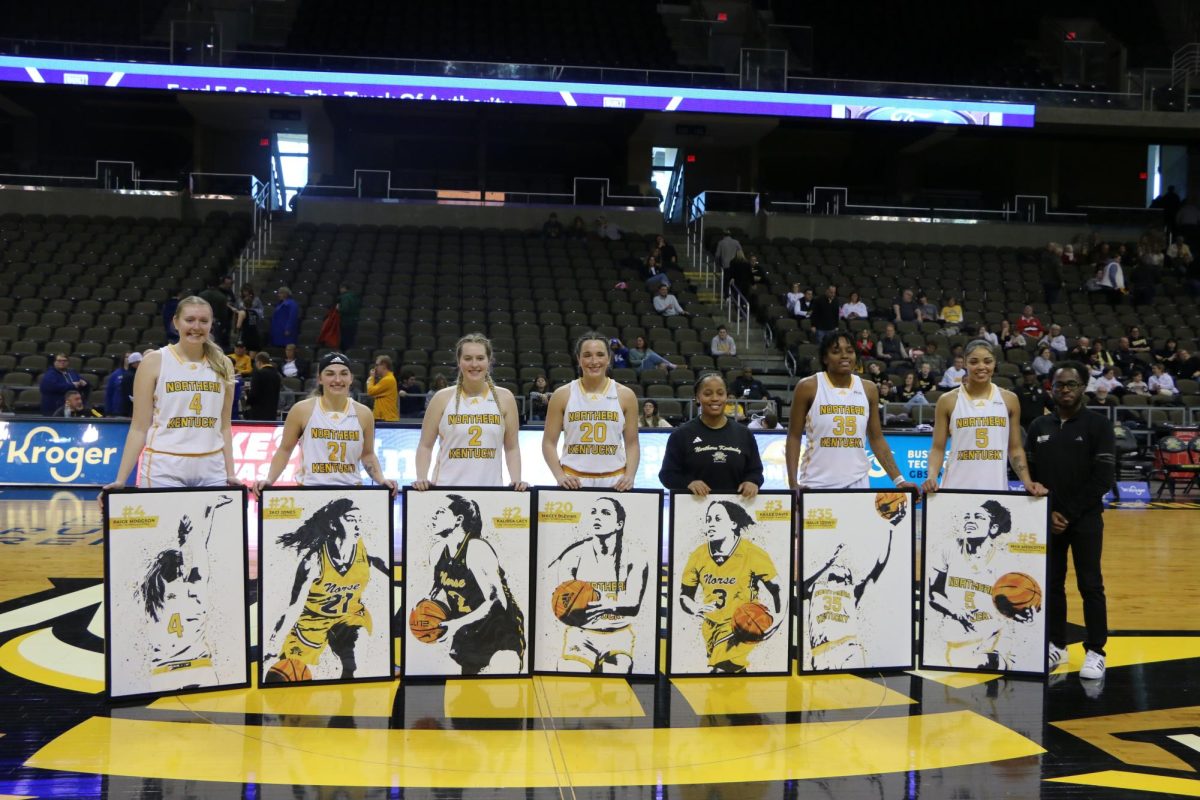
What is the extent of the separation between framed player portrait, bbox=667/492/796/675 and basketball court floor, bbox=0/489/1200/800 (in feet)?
0.45

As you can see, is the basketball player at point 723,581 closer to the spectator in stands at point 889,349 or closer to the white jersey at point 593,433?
the white jersey at point 593,433

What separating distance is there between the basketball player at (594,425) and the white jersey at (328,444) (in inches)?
42.6

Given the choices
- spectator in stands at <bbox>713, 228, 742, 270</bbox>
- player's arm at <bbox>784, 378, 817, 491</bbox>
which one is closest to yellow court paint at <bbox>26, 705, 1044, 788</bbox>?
player's arm at <bbox>784, 378, 817, 491</bbox>

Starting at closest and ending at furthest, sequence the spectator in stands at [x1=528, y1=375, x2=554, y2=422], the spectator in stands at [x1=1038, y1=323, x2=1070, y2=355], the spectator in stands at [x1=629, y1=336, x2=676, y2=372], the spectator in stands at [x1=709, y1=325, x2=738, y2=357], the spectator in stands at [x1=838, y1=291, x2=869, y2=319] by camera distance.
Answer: the spectator in stands at [x1=528, y1=375, x2=554, y2=422] → the spectator in stands at [x1=629, y1=336, x2=676, y2=372] → the spectator in stands at [x1=709, y1=325, x2=738, y2=357] → the spectator in stands at [x1=1038, y1=323, x2=1070, y2=355] → the spectator in stands at [x1=838, y1=291, x2=869, y2=319]

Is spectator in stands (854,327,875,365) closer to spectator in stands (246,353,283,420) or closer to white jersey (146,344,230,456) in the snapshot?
spectator in stands (246,353,283,420)

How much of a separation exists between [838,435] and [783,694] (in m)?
1.50

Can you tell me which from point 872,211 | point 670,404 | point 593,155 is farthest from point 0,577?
point 593,155

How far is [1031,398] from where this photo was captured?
44.3 feet

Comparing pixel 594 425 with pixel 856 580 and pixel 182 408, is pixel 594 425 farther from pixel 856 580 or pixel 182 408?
pixel 182 408

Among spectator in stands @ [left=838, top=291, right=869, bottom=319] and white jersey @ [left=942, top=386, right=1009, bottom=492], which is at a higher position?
spectator in stands @ [left=838, top=291, right=869, bottom=319]

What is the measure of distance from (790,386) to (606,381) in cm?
1067

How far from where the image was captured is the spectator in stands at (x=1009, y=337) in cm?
1739

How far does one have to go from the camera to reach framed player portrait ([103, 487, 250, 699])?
16.2 ft

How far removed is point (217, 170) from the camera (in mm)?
25469
